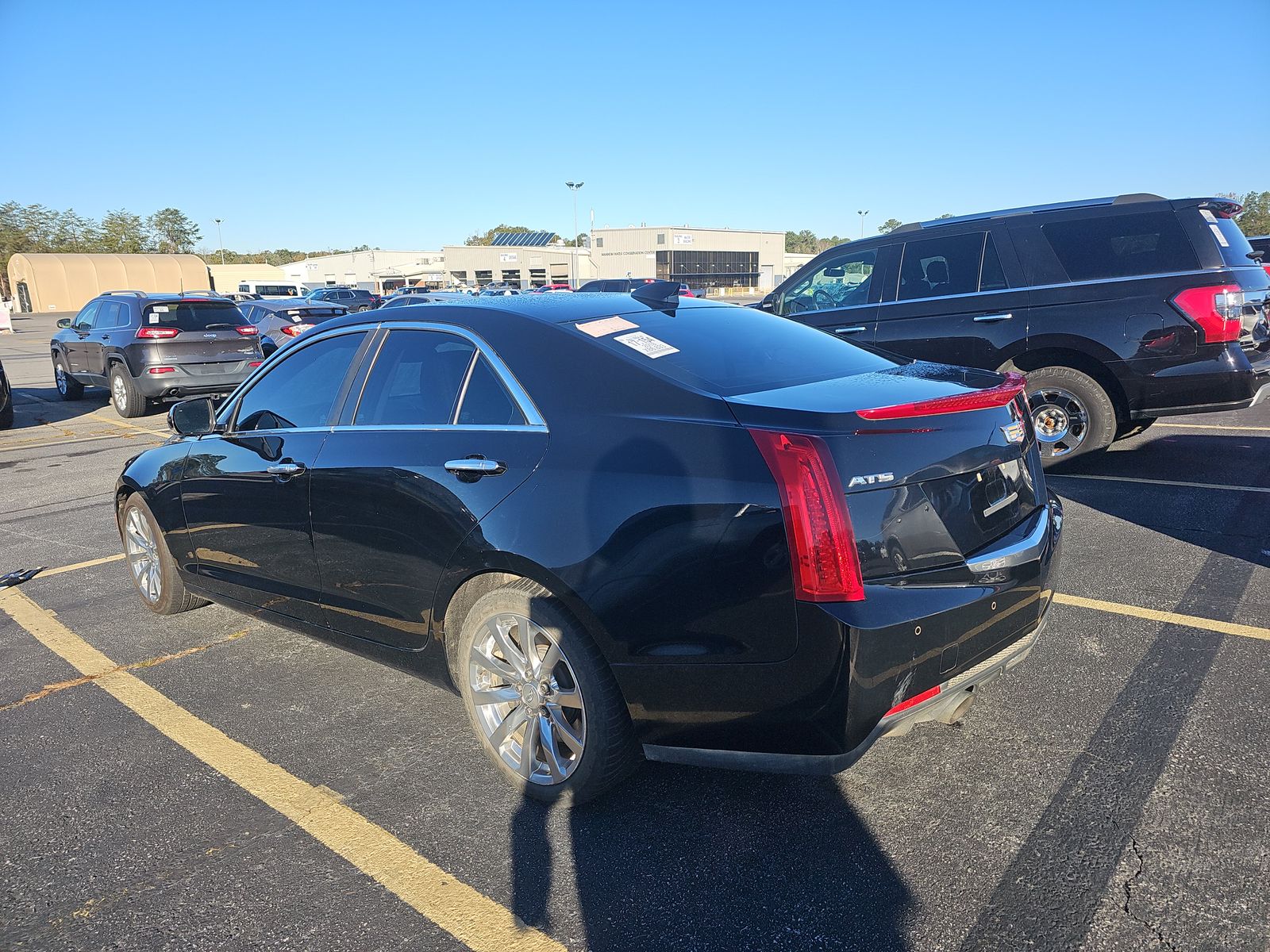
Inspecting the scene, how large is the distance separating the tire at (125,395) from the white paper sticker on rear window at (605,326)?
468 inches

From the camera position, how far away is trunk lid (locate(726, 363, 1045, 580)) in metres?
2.47

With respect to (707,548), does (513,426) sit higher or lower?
higher

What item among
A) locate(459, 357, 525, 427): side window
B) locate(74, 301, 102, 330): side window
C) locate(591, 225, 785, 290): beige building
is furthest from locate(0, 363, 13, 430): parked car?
locate(591, 225, 785, 290): beige building

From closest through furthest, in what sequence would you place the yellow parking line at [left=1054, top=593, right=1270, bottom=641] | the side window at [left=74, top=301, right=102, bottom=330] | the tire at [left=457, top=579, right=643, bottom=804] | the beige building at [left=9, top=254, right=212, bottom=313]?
1. the tire at [left=457, top=579, right=643, bottom=804]
2. the yellow parking line at [left=1054, top=593, right=1270, bottom=641]
3. the side window at [left=74, top=301, right=102, bottom=330]
4. the beige building at [left=9, top=254, right=212, bottom=313]

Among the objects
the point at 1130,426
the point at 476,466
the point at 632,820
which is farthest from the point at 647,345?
the point at 1130,426

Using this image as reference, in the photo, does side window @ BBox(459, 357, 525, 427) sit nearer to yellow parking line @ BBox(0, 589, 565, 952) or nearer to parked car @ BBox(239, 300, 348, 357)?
yellow parking line @ BBox(0, 589, 565, 952)

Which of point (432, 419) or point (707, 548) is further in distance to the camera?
point (432, 419)

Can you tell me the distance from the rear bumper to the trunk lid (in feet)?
0.30

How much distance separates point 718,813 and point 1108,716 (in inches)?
61.8

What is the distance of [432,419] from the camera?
3.36m

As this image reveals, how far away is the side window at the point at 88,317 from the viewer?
1415 cm

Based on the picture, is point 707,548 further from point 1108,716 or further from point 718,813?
point 1108,716

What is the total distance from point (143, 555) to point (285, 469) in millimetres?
1781

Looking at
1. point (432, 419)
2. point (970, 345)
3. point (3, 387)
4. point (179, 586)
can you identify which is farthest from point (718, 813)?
point (3, 387)
